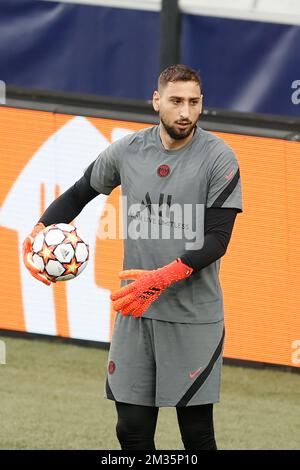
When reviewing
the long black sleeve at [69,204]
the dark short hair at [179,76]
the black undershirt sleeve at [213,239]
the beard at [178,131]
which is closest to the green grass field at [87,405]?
the long black sleeve at [69,204]

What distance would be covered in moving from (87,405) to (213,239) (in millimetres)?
2724

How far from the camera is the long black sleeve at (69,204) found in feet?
20.8

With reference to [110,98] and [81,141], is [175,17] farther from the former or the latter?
[81,141]

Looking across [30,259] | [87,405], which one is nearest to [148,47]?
[87,405]

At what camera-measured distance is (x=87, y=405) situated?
8195 millimetres

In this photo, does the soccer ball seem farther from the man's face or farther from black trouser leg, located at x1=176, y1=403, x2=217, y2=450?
black trouser leg, located at x1=176, y1=403, x2=217, y2=450

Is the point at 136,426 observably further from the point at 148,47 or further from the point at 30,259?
the point at 148,47

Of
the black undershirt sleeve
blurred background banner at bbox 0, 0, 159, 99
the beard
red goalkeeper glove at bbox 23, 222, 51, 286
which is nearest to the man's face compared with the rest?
the beard

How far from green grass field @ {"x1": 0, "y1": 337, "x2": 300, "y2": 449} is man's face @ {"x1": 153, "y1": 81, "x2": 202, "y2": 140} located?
7.55ft

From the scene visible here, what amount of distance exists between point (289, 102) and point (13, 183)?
7.38 feet

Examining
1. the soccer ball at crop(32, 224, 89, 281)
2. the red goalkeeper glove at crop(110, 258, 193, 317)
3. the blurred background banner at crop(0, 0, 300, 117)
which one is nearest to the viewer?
the red goalkeeper glove at crop(110, 258, 193, 317)

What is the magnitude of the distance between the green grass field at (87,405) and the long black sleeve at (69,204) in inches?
62.6

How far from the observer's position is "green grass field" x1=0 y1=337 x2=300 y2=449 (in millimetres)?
7520

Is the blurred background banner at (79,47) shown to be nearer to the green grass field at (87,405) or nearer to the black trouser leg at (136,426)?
the green grass field at (87,405)
